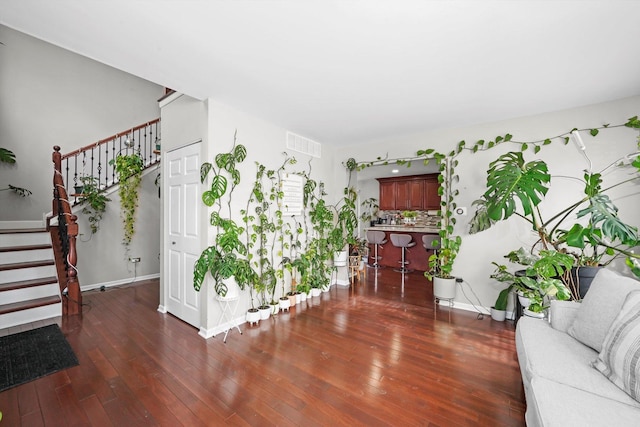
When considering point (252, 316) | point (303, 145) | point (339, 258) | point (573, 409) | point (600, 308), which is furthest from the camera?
point (339, 258)

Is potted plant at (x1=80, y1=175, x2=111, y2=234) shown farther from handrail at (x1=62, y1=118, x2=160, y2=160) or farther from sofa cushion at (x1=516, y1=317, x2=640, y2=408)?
sofa cushion at (x1=516, y1=317, x2=640, y2=408)

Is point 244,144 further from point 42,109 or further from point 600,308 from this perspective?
point 42,109

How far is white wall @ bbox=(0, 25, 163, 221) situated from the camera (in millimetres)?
4406

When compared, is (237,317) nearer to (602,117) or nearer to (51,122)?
(602,117)

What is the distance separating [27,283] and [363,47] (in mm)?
4855

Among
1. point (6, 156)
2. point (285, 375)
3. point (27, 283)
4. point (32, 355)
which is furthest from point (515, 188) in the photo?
point (6, 156)

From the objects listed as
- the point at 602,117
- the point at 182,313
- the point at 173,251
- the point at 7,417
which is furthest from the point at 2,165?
the point at 602,117

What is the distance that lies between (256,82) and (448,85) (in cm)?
189

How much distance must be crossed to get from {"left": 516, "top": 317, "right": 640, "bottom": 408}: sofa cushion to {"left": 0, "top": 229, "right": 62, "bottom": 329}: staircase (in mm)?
4950

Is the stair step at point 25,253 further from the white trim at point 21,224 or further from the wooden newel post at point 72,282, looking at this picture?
the white trim at point 21,224

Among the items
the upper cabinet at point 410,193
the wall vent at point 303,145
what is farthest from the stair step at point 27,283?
the upper cabinet at point 410,193

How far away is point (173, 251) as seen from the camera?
10.8ft

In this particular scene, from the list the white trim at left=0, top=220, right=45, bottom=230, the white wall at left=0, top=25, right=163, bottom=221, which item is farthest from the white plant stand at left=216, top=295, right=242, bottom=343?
the white wall at left=0, top=25, right=163, bottom=221

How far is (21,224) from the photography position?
435 centimetres
